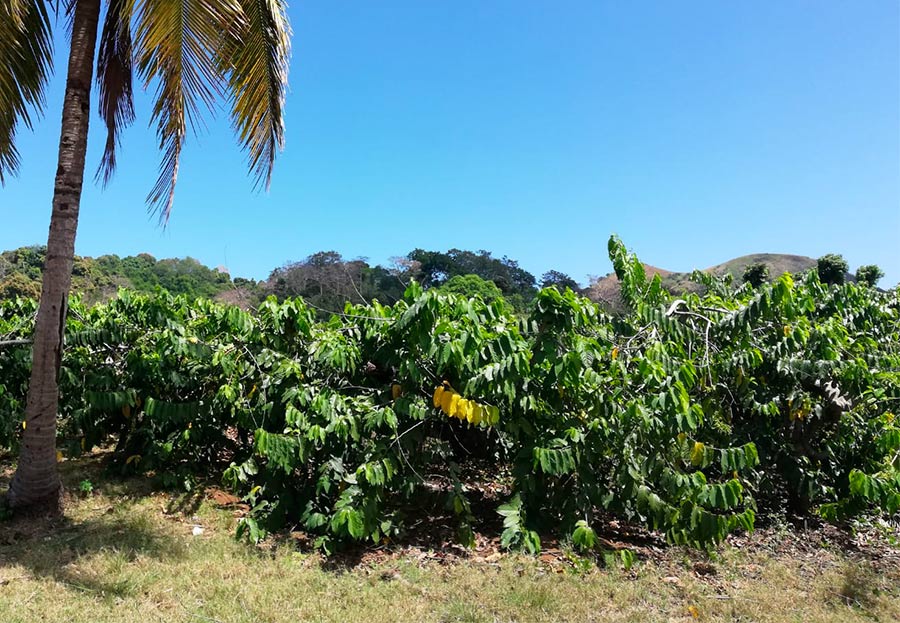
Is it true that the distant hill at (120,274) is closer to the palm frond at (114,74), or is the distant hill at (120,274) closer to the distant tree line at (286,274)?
the distant tree line at (286,274)

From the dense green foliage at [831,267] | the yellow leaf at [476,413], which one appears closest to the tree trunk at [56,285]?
the yellow leaf at [476,413]

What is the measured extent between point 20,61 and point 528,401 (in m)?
4.86

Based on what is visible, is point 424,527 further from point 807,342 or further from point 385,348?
point 807,342

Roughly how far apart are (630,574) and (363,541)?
1997 millimetres

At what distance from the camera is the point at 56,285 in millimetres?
4469

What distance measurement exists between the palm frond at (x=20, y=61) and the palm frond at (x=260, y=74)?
155 centimetres

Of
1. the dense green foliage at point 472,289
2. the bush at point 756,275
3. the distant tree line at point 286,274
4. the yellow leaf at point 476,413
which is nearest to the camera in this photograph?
the yellow leaf at point 476,413

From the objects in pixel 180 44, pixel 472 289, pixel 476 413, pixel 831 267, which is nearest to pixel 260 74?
pixel 180 44

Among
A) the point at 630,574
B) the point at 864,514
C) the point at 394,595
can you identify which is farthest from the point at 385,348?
the point at 864,514

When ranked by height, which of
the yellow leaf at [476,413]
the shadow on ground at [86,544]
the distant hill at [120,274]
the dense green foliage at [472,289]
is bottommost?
the shadow on ground at [86,544]

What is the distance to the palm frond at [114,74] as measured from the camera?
512cm

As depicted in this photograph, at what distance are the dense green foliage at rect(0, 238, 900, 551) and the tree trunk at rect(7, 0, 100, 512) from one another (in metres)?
0.97

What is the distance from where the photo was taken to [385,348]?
Result: 498cm

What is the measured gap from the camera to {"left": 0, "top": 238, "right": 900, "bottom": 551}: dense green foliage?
14.2 feet
